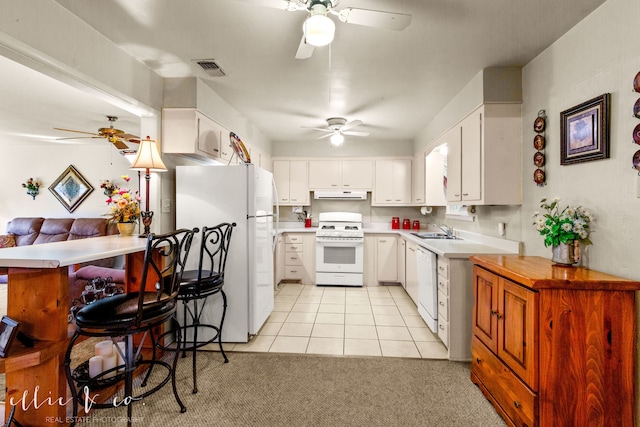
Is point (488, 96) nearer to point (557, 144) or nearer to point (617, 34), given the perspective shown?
point (557, 144)

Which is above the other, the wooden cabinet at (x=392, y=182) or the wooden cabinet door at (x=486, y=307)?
the wooden cabinet at (x=392, y=182)

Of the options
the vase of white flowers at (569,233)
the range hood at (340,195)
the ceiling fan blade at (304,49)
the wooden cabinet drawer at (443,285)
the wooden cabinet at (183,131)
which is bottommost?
the wooden cabinet drawer at (443,285)

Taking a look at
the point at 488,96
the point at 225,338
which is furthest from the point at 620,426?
the point at 225,338

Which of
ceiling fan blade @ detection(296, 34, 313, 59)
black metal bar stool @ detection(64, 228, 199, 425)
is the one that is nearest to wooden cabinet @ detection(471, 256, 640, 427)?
ceiling fan blade @ detection(296, 34, 313, 59)

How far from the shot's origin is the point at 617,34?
5.12 feet

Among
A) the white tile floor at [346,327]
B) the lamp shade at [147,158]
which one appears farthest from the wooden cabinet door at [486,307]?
the lamp shade at [147,158]

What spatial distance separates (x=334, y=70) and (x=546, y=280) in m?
2.17

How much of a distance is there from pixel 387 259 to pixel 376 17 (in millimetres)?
3603

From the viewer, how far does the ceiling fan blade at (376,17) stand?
140cm

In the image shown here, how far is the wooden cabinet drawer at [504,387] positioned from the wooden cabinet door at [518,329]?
0.06 metres

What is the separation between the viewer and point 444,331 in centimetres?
249

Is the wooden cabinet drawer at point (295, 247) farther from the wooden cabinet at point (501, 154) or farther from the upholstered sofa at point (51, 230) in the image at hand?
the wooden cabinet at point (501, 154)

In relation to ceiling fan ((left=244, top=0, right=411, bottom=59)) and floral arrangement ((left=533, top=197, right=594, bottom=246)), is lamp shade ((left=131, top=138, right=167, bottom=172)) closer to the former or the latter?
ceiling fan ((left=244, top=0, right=411, bottom=59))

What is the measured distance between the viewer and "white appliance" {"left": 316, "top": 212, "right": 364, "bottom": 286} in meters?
4.41
